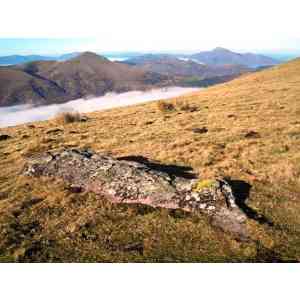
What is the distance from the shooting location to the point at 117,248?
10914 millimetres

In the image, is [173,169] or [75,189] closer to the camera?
[75,189]

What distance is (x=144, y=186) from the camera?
13930mm

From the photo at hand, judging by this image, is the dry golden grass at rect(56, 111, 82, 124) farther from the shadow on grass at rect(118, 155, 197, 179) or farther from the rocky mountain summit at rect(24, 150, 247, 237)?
the rocky mountain summit at rect(24, 150, 247, 237)

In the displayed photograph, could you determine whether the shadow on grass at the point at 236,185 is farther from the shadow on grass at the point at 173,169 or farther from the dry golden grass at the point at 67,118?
the dry golden grass at the point at 67,118

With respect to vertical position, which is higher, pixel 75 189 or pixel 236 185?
pixel 75 189

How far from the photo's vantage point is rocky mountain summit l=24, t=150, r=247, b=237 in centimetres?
1252

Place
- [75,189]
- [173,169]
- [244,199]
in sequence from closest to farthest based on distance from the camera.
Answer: [244,199], [75,189], [173,169]

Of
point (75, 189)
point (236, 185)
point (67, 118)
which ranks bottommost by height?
point (67, 118)

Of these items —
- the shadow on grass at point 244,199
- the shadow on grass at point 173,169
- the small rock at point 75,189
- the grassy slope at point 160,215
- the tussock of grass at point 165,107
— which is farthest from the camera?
the tussock of grass at point 165,107

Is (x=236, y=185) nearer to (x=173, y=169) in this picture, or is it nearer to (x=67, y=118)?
(x=173, y=169)

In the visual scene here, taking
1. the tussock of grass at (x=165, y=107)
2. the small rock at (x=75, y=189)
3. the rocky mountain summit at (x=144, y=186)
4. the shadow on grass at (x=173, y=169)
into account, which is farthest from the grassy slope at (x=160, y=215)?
the tussock of grass at (x=165, y=107)

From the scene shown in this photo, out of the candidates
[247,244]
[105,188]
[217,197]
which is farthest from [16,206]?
[247,244]

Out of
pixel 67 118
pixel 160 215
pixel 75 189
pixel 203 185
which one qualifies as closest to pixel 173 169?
pixel 203 185

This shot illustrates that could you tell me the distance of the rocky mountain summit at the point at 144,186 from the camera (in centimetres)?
1252
